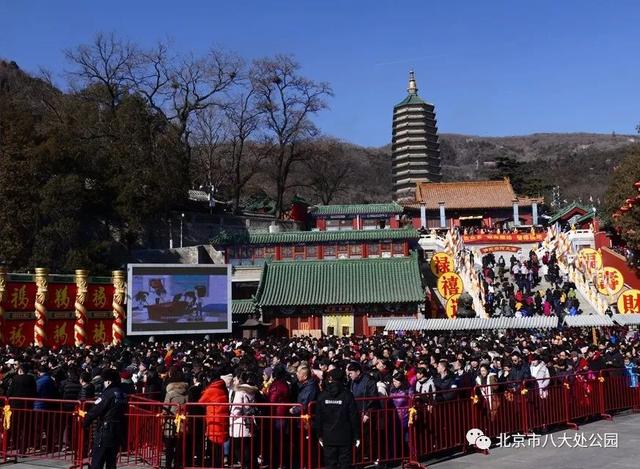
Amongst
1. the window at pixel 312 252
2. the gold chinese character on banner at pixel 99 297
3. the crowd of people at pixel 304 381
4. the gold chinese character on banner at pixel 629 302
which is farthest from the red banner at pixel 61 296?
the gold chinese character on banner at pixel 629 302

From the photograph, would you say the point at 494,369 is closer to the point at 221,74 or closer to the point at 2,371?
the point at 2,371

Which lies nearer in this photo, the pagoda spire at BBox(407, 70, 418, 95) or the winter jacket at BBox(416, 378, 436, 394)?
the winter jacket at BBox(416, 378, 436, 394)

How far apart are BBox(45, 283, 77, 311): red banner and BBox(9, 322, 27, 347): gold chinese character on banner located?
137cm

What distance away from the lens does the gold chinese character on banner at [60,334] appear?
92.0ft

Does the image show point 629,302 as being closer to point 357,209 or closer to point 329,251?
point 329,251

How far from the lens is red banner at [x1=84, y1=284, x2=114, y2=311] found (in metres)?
29.7

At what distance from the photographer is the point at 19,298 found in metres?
26.9

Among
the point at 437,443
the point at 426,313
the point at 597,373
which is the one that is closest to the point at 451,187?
the point at 426,313

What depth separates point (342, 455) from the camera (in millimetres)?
7629

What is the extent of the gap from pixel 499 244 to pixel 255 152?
2188 centimetres

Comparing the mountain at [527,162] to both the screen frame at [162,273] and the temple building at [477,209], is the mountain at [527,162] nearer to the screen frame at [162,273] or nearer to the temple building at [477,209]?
the temple building at [477,209]

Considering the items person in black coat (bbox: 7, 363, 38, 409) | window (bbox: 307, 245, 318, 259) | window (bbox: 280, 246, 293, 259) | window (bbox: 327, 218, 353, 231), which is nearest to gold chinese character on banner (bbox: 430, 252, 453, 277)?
window (bbox: 307, 245, 318, 259)

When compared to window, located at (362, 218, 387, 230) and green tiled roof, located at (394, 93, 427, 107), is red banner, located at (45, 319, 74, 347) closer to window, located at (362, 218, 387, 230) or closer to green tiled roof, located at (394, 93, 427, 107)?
window, located at (362, 218, 387, 230)

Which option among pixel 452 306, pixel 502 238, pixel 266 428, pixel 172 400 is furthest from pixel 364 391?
pixel 502 238
